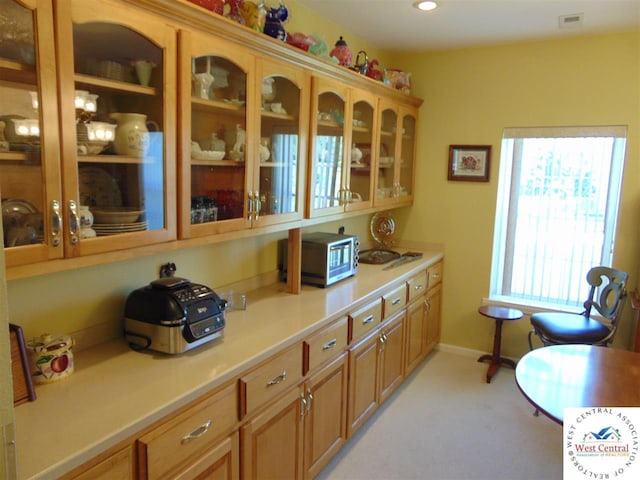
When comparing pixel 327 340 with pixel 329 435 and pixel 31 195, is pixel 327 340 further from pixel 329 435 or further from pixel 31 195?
pixel 31 195

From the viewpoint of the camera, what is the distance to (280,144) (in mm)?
2244

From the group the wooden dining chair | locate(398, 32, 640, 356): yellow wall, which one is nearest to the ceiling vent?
locate(398, 32, 640, 356): yellow wall

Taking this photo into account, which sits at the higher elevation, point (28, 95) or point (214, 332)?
point (28, 95)

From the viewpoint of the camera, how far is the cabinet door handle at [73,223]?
1335 millimetres

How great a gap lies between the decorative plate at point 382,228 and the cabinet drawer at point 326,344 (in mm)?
1599

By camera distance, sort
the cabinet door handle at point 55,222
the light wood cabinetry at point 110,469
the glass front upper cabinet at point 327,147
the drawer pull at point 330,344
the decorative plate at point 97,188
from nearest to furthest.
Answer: the light wood cabinetry at point 110,469 < the cabinet door handle at point 55,222 < the decorative plate at point 97,188 < the drawer pull at point 330,344 < the glass front upper cabinet at point 327,147

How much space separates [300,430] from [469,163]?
262cm

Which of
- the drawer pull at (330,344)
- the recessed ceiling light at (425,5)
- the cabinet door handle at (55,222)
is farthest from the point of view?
the recessed ceiling light at (425,5)

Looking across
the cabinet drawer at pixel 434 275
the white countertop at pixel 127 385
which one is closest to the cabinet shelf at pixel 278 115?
the white countertop at pixel 127 385

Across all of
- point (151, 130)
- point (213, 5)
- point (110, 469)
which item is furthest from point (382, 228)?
point (110, 469)

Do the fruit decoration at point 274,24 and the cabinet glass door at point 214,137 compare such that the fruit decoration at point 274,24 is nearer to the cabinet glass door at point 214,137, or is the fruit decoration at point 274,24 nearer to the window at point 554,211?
the cabinet glass door at point 214,137

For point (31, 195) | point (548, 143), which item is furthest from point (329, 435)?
point (548, 143)

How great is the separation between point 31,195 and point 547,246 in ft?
11.8

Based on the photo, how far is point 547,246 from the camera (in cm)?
374
